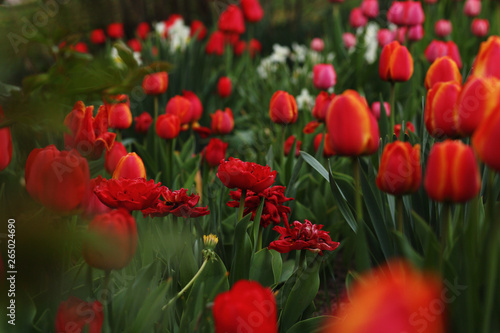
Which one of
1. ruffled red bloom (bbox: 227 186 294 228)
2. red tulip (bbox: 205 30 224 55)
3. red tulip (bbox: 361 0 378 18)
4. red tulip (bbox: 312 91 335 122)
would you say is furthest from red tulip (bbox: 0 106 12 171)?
red tulip (bbox: 361 0 378 18)

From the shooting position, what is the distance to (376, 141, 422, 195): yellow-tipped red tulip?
1.06 metres

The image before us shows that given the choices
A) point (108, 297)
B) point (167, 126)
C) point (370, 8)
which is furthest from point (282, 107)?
point (370, 8)

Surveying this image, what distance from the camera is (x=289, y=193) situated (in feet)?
5.72

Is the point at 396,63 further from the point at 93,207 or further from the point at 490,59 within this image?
the point at 93,207

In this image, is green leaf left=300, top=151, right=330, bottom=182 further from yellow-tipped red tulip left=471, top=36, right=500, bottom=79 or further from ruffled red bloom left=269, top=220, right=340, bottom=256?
yellow-tipped red tulip left=471, top=36, right=500, bottom=79

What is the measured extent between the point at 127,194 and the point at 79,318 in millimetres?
274

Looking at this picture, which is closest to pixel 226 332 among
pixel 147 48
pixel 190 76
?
pixel 190 76

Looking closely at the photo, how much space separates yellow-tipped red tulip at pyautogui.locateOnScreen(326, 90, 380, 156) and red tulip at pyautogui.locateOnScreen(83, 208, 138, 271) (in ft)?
1.47

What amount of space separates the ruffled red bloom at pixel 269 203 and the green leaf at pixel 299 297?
0.52ft


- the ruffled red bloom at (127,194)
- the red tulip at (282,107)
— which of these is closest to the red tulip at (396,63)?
the red tulip at (282,107)

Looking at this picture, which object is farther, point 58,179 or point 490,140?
point 58,179

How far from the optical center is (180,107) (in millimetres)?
2213

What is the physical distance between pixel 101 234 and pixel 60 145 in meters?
0.90

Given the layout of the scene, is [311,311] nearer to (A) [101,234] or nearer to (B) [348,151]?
(B) [348,151]
